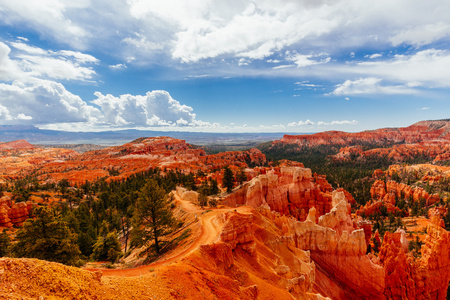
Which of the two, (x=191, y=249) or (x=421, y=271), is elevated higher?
(x=191, y=249)

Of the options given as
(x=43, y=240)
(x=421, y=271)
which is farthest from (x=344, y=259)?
(x=43, y=240)

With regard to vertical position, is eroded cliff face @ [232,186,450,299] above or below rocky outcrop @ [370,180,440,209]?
above

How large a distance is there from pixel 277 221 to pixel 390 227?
5441 cm

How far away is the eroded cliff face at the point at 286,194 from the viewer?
48562 millimetres

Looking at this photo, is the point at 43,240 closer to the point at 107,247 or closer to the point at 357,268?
the point at 107,247

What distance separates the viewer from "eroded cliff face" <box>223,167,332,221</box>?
48562 mm

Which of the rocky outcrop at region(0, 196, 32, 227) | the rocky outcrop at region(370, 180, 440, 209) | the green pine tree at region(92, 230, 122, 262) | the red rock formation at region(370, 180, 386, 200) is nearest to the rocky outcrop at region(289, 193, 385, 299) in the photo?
the green pine tree at region(92, 230, 122, 262)

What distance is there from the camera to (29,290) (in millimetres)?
7727

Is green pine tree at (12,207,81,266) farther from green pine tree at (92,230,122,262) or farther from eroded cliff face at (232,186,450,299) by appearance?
eroded cliff face at (232,186,450,299)

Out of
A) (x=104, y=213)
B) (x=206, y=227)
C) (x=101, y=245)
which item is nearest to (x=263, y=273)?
(x=206, y=227)

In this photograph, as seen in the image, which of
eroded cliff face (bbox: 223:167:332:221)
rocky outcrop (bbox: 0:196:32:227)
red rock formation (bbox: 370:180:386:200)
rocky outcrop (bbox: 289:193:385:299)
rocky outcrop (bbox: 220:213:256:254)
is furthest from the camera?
red rock formation (bbox: 370:180:386:200)

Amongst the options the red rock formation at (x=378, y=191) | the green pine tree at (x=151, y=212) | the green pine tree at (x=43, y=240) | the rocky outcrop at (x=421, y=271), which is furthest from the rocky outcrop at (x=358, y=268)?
the red rock formation at (x=378, y=191)

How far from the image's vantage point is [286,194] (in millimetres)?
55875

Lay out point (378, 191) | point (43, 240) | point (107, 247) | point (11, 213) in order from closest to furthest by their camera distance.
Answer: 1. point (43, 240)
2. point (107, 247)
3. point (11, 213)
4. point (378, 191)
